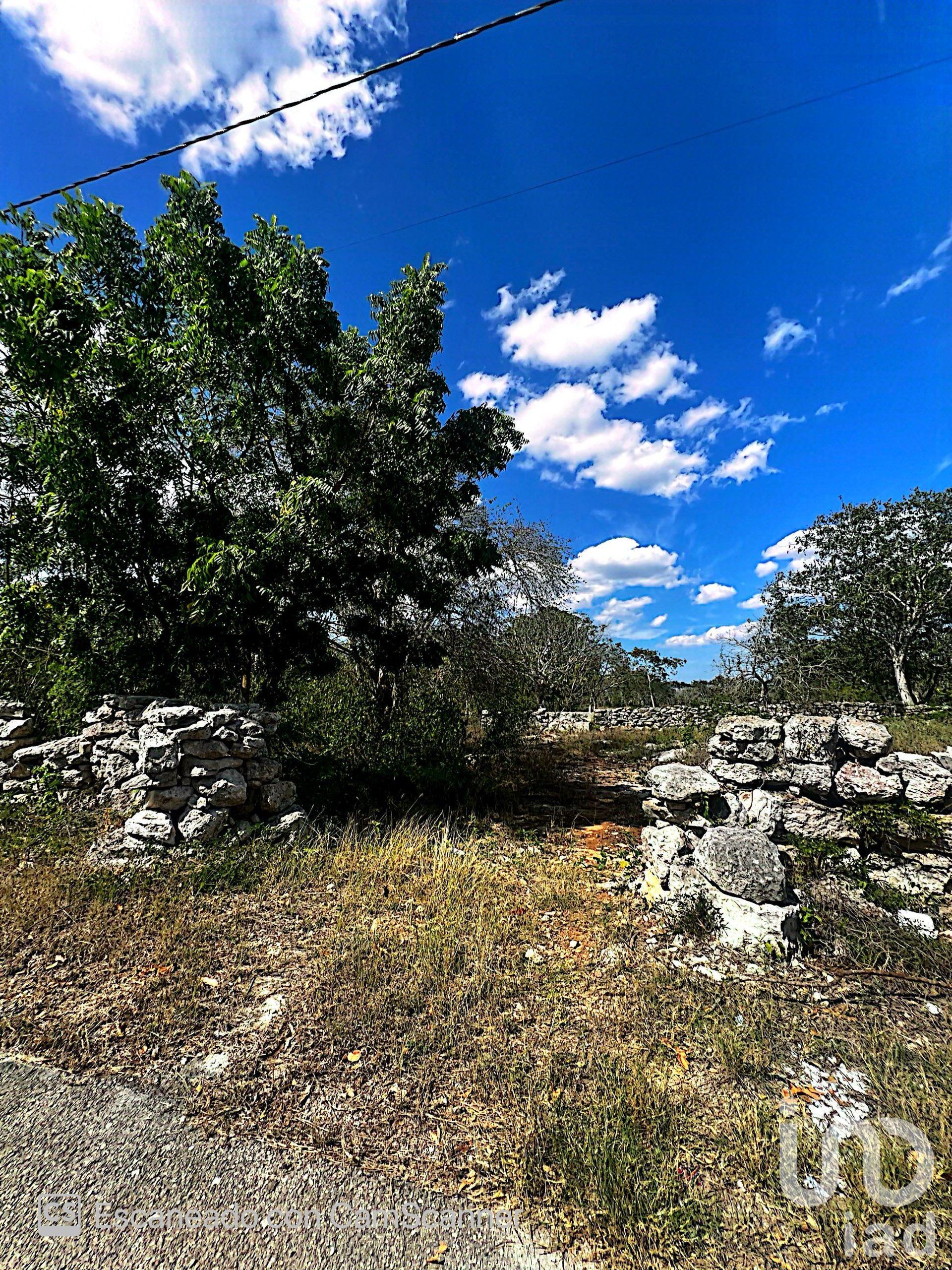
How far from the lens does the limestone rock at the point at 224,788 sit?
194 inches

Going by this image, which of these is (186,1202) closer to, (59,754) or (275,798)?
(275,798)

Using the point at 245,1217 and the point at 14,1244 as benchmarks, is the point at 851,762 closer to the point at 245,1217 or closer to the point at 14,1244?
the point at 245,1217

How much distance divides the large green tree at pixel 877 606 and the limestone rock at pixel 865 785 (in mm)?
11876

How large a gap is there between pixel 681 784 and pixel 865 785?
5.62ft

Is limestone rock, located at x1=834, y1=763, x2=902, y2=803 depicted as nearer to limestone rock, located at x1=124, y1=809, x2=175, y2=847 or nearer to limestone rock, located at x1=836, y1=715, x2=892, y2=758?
limestone rock, located at x1=836, y1=715, x2=892, y2=758

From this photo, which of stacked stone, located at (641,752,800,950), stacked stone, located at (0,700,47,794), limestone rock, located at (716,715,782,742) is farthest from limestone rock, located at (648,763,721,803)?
stacked stone, located at (0,700,47,794)

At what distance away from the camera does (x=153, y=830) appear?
4.63 m

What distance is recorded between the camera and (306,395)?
7043 millimetres

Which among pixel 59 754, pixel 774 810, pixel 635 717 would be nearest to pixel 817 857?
pixel 774 810

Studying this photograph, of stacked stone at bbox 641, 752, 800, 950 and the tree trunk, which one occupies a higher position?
the tree trunk

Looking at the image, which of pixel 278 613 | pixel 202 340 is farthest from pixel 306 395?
pixel 278 613

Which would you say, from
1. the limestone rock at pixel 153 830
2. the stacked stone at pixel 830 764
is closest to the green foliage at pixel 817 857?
the stacked stone at pixel 830 764

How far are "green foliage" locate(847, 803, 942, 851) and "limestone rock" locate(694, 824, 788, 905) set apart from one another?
126 centimetres

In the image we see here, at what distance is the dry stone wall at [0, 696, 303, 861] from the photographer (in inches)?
187
